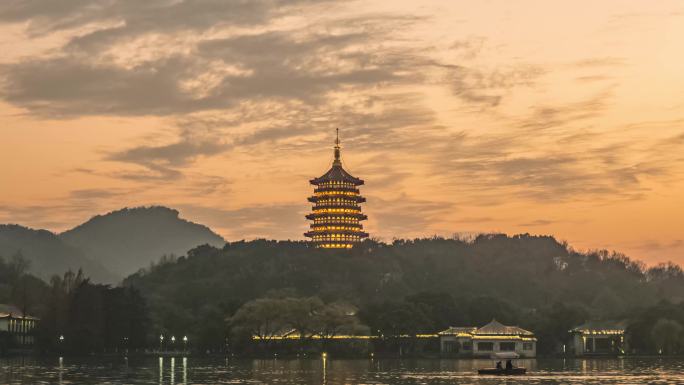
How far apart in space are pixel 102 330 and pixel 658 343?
88.7 meters

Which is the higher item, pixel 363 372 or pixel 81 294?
pixel 81 294

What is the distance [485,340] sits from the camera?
608ft

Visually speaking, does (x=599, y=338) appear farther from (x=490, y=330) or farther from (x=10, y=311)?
(x=10, y=311)

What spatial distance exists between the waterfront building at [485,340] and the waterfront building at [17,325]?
69011mm

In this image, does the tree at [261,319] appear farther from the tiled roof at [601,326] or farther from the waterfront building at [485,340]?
the tiled roof at [601,326]

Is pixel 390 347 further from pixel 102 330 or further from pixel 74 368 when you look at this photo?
pixel 74 368

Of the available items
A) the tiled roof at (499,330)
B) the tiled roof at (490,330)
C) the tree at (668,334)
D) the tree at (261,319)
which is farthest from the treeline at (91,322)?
the tree at (668,334)

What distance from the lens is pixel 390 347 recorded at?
598 feet

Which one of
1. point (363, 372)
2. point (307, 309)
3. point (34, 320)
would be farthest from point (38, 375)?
point (34, 320)

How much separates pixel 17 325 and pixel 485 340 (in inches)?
3148

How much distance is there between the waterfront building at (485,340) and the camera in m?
183

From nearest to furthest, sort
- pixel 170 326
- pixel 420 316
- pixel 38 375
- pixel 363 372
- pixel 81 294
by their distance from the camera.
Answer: pixel 38 375 < pixel 363 372 < pixel 81 294 < pixel 420 316 < pixel 170 326

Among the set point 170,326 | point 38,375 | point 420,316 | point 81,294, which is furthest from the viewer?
point 170,326

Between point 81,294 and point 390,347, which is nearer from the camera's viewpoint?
point 81,294
